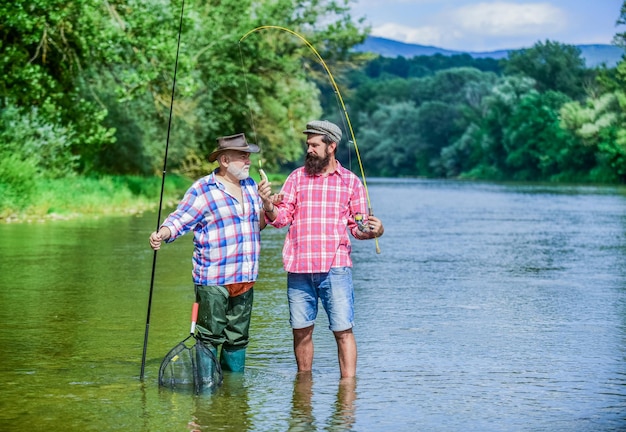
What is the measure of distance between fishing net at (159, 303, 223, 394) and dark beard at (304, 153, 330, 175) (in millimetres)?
1191

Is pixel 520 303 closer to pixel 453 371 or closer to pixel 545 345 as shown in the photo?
pixel 545 345

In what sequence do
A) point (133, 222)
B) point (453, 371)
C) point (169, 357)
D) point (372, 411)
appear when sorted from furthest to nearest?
1. point (133, 222)
2. point (453, 371)
3. point (169, 357)
4. point (372, 411)

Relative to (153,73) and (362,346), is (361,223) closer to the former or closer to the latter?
(362,346)

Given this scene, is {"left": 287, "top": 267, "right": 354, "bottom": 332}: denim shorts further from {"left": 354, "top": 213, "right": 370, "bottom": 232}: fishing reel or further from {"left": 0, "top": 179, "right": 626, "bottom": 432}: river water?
{"left": 0, "top": 179, "right": 626, "bottom": 432}: river water

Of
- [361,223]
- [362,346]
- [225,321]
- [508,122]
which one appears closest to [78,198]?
[362,346]

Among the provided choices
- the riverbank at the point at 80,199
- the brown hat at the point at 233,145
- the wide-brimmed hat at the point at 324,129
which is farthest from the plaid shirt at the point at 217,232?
the riverbank at the point at 80,199

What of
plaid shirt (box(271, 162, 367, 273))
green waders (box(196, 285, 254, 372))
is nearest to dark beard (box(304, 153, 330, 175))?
plaid shirt (box(271, 162, 367, 273))

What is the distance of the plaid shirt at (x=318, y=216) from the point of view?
8.08m

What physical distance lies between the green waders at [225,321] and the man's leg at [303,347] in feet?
1.16

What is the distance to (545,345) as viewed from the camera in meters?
10.0

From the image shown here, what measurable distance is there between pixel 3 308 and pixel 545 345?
207 inches

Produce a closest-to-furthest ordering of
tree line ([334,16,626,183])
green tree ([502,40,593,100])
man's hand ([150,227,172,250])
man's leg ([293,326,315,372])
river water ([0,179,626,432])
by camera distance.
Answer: river water ([0,179,626,432])
man's hand ([150,227,172,250])
man's leg ([293,326,315,372])
tree line ([334,16,626,183])
green tree ([502,40,593,100])

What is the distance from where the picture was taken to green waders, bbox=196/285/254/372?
26.6 ft

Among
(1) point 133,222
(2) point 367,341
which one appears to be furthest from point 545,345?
(1) point 133,222
